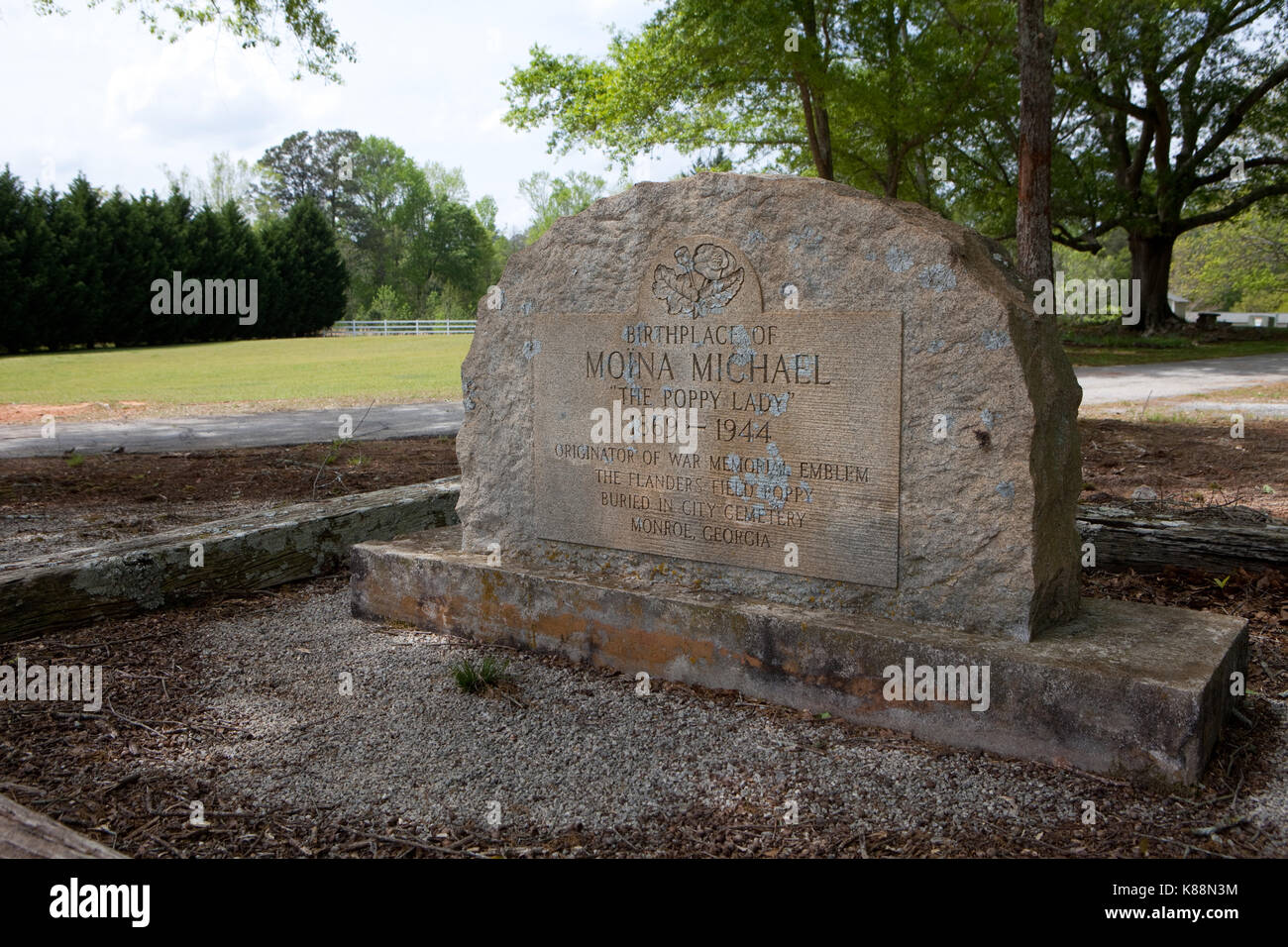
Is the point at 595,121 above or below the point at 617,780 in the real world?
above

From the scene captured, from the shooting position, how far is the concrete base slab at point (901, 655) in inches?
124

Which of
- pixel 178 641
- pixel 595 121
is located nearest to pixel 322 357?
pixel 595 121

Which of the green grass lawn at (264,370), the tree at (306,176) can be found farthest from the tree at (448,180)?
the green grass lawn at (264,370)

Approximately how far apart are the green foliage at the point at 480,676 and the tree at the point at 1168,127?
23713 mm

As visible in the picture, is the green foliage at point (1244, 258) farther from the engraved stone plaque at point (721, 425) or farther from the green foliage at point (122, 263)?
the green foliage at point (122, 263)

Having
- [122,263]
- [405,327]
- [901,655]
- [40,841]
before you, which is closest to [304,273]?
[122,263]

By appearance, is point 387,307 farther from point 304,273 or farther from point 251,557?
point 251,557

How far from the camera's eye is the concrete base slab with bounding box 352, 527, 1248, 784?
3145 mm

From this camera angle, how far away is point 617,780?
10.7 feet

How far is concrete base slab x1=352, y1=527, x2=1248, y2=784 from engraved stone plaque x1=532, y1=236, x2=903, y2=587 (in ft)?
0.90
